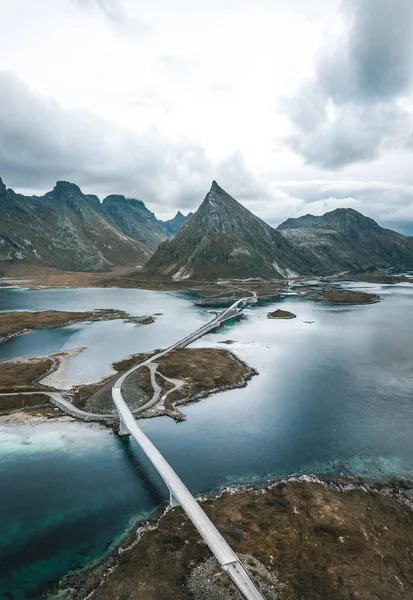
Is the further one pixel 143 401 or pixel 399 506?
pixel 143 401

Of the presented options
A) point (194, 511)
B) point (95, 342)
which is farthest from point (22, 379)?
point (194, 511)

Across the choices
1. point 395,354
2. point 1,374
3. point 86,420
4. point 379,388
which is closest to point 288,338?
point 395,354

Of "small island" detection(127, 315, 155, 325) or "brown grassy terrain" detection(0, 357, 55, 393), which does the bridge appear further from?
"small island" detection(127, 315, 155, 325)

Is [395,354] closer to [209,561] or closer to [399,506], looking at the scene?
[399,506]

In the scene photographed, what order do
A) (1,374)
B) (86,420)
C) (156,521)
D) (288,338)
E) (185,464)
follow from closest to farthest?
(156,521) → (185,464) → (86,420) → (1,374) → (288,338)

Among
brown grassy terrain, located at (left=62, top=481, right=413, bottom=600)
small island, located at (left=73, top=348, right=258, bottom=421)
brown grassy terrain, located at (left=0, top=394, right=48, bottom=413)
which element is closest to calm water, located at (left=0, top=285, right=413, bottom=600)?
small island, located at (left=73, top=348, right=258, bottom=421)

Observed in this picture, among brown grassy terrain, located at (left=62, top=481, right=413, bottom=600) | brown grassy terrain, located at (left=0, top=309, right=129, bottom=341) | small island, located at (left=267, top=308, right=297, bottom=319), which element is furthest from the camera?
small island, located at (left=267, top=308, right=297, bottom=319)

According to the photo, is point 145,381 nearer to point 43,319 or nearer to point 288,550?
point 288,550
